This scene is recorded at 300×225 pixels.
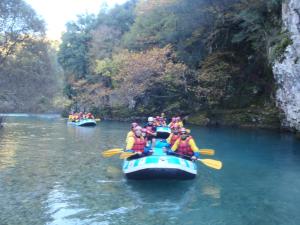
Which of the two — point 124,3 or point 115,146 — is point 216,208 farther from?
point 124,3

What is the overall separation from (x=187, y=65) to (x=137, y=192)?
25939mm

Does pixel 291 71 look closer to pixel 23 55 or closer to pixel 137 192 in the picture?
pixel 137 192

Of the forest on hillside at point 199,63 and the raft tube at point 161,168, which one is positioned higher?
the forest on hillside at point 199,63

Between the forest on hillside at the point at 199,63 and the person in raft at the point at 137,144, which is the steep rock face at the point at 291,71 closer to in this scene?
the forest on hillside at the point at 199,63

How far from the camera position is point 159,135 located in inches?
835

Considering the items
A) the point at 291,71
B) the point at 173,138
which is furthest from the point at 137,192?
the point at 291,71

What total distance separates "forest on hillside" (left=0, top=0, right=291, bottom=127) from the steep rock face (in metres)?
0.58

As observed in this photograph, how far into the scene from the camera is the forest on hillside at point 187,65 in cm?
2923

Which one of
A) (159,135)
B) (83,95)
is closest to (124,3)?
(83,95)

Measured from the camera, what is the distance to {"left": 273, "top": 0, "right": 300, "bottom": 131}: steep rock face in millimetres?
20938

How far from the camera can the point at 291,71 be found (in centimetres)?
2142

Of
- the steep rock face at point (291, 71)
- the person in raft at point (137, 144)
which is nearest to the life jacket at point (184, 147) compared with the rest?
the person in raft at point (137, 144)

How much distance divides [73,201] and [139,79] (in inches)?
1103

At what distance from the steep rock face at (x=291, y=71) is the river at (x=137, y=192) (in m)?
5.28
